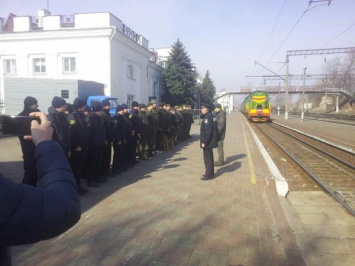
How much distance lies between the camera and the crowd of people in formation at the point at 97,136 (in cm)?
551

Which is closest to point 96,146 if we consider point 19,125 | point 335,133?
point 19,125

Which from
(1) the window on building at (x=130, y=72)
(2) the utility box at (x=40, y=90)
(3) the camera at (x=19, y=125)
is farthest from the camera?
(1) the window on building at (x=130, y=72)

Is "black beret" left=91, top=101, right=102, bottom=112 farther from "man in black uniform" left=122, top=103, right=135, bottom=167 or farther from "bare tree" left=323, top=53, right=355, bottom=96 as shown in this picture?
"bare tree" left=323, top=53, right=355, bottom=96

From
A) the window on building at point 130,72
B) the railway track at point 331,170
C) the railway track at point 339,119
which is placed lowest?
the railway track at point 331,170

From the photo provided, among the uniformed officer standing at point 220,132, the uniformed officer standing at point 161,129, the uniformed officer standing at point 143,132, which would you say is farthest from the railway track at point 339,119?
the uniformed officer standing at point 143,132

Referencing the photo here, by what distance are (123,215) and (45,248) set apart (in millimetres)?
1390

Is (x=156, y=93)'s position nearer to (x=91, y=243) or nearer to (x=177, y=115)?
(x=177, y=115)

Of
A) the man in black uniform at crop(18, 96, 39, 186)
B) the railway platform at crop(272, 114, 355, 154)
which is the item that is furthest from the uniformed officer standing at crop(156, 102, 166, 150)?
the railway platform at crop(272, 114, 355, 154)

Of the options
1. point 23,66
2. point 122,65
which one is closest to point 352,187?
point 122,65

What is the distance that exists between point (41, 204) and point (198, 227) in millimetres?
3610

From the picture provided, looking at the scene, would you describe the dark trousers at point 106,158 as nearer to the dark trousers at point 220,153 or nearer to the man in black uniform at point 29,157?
the man in black uniform at point 29,157

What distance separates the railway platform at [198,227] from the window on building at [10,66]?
816 inches

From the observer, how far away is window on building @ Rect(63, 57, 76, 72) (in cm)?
2383

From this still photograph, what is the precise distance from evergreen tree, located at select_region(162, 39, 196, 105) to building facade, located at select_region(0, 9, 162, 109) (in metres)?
11.9
